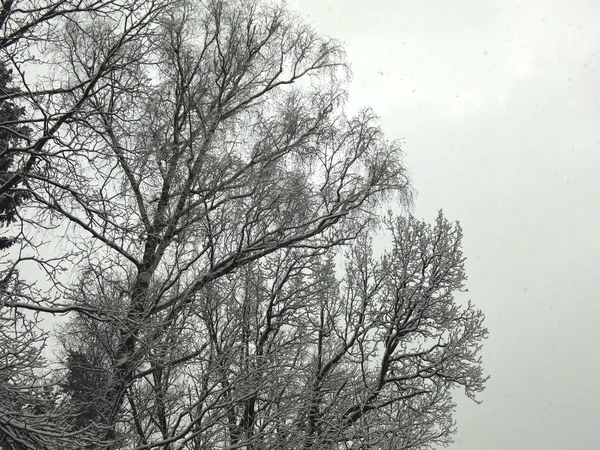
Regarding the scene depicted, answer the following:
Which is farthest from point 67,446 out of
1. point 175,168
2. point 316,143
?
point 316,143

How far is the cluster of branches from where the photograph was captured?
5.41 m

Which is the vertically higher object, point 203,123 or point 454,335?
point 203,123

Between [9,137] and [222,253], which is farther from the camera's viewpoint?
[222,253]

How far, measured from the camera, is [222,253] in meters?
7.80

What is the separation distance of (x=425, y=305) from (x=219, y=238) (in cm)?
507

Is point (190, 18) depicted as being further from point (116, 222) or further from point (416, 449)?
point (416, 449)

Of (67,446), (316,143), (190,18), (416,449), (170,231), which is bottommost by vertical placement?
(67,446)

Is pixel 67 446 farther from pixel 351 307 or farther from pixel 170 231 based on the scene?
pixel 351 307

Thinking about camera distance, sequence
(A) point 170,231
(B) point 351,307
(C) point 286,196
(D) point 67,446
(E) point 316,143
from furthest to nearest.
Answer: (B) point 351,307
(E) point 316,143
(C) point 286,196
(A) point 170,231
(D) point 67,446

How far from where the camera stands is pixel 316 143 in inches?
370

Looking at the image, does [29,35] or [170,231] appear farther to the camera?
[170,231]

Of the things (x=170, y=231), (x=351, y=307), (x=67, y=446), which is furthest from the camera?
(x=351, y=307)

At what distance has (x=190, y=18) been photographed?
28.0 ft

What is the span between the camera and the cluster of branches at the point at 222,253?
5406 millimetres
